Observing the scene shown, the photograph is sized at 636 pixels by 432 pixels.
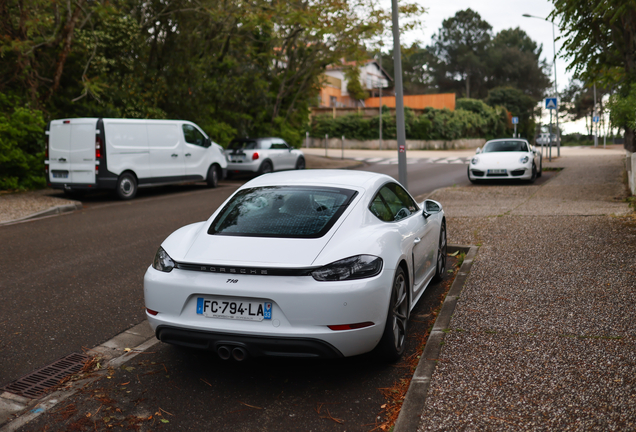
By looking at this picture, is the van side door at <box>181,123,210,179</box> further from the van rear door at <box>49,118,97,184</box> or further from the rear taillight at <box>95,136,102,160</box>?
the van rear door at <box>49,118,97,184</box>

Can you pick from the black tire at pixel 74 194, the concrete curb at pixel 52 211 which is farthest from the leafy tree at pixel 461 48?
the concrete curb at pixel 52 211

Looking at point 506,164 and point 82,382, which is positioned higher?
point 506,164

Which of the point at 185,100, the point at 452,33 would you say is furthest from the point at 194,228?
the point at 452,33

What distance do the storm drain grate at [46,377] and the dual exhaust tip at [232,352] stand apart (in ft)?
4.07

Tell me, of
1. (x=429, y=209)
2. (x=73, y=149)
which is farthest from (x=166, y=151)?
(x=429, y=209)

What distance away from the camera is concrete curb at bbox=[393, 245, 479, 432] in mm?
3320

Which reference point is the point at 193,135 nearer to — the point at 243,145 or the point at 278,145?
the point at 243,145

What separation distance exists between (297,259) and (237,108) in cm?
2168

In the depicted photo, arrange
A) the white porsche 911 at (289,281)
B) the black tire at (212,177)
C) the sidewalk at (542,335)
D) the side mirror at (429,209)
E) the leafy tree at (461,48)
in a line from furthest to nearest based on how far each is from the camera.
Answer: the leafy tree at (461,48) → the black tire at (212,177) → the side mirror at (429,209) → the white porsche 911 at (289,281) → the sidewalk at (542,335)

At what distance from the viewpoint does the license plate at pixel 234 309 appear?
3699 millimetres

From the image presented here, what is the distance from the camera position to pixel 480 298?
5.47m

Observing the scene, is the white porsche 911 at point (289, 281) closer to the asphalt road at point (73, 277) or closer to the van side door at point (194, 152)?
the asphalt road at point (73, 277)

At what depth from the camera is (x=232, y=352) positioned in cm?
376

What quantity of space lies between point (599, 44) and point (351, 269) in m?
11.8
